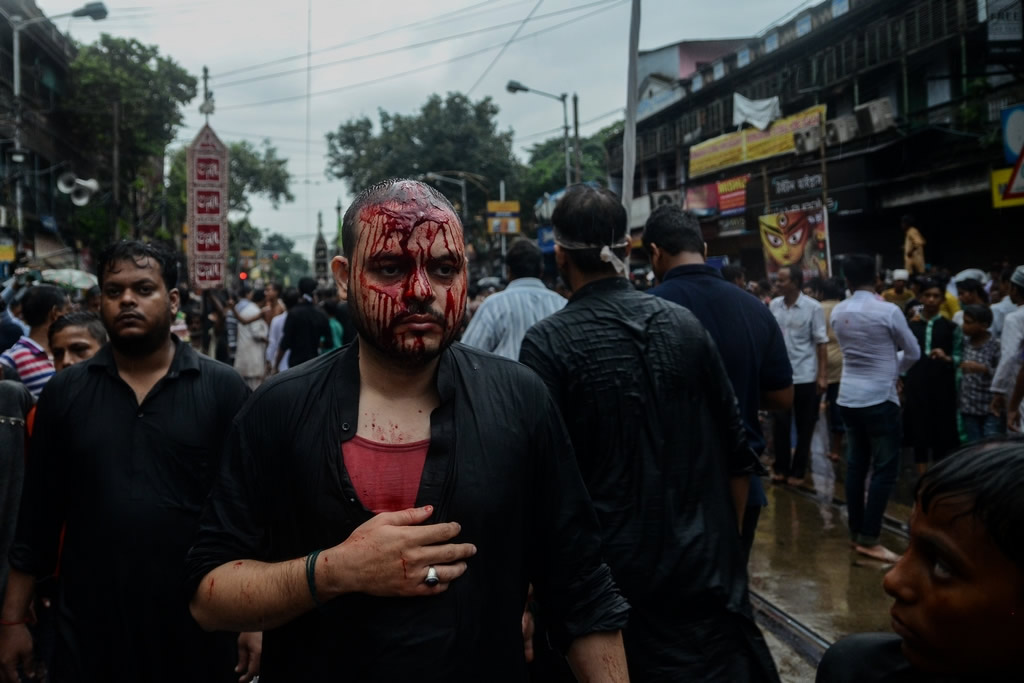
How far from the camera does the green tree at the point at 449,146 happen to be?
52656 millimetres

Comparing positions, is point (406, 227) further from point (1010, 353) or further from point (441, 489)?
point (1010, 353)

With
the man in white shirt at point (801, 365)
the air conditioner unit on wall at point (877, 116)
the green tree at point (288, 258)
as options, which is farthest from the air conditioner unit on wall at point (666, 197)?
the green tree at point (288, 258)

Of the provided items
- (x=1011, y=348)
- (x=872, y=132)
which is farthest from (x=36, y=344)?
(x=872, y=132)

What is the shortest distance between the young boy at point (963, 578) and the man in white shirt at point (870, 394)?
4.83 metres

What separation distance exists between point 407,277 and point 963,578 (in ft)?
3.58

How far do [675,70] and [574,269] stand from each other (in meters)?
42.1

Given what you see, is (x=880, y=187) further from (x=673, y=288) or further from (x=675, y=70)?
(x=675, y=70)

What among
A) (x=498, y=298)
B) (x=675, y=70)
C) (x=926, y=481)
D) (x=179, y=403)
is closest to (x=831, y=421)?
(x=498, y=298)

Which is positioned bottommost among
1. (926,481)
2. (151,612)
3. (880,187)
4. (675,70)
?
(151,612)

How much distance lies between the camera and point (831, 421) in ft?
31.5

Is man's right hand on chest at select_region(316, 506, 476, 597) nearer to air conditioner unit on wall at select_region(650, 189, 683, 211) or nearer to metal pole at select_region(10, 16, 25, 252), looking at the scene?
metal pole at select_region(10, 16, 25, 252)

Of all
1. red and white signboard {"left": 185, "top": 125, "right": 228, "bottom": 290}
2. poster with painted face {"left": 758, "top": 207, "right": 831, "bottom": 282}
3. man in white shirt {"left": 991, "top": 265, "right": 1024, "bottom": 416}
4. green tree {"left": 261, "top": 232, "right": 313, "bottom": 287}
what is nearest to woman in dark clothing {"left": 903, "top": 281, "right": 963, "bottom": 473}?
man in white shirt {"left": 991, "top": 265, "right": 1024, "bottom": 416}

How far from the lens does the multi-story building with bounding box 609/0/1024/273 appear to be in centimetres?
1808

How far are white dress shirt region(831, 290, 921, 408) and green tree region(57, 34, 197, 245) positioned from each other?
31277 millimetres
